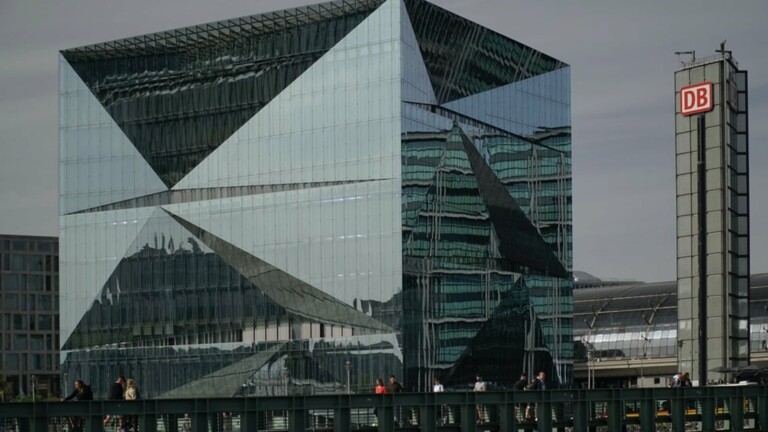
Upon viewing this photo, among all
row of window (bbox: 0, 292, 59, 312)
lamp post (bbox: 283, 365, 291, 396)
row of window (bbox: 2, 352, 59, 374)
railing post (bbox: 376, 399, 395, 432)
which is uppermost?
row of window (bbox: 0, 292, 59, 312)

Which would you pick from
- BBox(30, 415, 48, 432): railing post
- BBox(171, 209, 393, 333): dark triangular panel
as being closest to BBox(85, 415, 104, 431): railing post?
BBox(30, 415, 48, 432): railing post

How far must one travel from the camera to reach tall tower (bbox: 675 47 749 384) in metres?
119

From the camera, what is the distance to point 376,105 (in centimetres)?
10238

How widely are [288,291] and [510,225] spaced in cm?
1685

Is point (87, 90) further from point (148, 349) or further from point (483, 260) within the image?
point (483, 260)

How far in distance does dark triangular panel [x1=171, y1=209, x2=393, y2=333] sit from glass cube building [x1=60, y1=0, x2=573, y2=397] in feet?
0.47

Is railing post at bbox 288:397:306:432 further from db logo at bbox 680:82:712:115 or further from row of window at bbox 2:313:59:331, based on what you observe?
row of window at bbox 2:313:59:331

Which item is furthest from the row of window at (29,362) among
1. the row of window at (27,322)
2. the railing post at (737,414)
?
the railing post at (737,414)

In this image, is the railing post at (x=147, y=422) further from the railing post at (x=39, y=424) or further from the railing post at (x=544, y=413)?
the railing post at (x=544, y=413)

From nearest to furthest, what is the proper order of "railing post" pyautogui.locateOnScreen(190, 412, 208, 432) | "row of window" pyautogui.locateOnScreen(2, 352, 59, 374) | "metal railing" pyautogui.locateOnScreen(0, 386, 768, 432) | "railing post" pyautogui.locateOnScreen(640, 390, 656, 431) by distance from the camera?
"metal railing" pyautogui.locateOnScreen(0, 386, 768, 432), "railing post" pyautogui.locateOnScreen(190, 412, 208, 432), "railing post" pyautogui.locateOnScreen(640, 390, 656, 431), "row of window" pyautogui.locateOnScreen(2, 352, 59, 374)

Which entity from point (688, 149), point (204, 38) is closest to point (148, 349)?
point (204, 38)

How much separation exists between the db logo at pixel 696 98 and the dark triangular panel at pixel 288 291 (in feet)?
115

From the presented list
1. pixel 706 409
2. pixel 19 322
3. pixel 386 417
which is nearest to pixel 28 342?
pixel 19 322

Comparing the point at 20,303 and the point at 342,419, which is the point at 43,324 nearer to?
the point at 20,303
